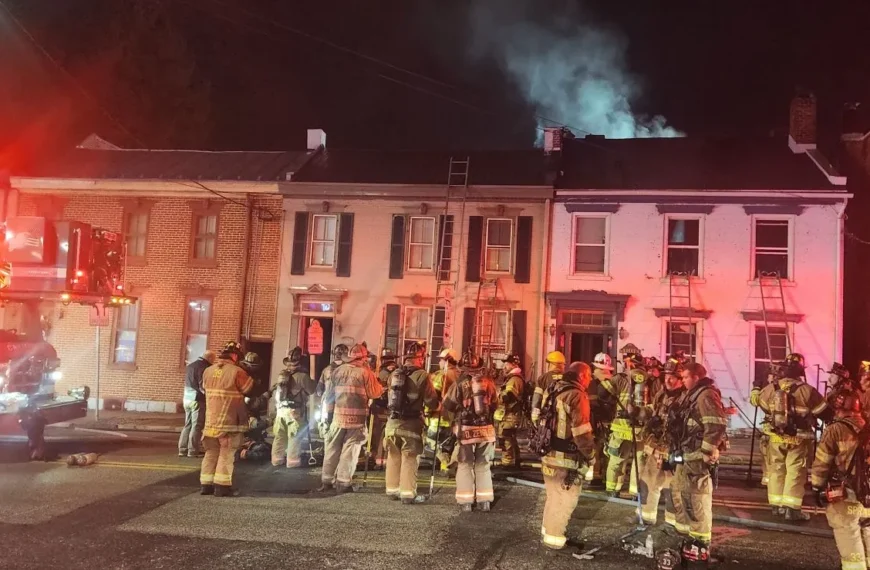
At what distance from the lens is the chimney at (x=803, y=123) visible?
655 inches

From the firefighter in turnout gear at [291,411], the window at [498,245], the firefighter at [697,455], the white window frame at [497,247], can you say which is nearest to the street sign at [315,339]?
the firefighter in turnout gear at [291,411]

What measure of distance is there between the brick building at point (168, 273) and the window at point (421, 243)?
388cm

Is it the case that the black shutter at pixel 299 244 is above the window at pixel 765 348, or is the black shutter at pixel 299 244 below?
above

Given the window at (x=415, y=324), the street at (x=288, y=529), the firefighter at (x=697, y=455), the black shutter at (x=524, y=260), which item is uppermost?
the black shutter at (x=524, y=260)

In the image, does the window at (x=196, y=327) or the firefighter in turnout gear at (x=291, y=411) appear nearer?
the firefighter in turnout gear at (x=291, y=411)

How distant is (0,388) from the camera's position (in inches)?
348

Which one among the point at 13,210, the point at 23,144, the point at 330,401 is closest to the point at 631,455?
the point at 330,401

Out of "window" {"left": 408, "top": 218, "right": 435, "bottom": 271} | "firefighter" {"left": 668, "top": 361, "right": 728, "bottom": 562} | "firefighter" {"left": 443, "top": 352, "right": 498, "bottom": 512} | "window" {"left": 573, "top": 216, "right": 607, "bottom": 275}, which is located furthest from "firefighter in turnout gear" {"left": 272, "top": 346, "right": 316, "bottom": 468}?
"window" {"left": 573, "top": 216, "right": 607, "bottom": 275}

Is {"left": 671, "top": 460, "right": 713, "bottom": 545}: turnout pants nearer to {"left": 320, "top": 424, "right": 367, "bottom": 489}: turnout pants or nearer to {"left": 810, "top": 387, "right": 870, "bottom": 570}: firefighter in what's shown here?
{"left": 810, "top": 387, "right": 870, "bottom": 570}: firefighter

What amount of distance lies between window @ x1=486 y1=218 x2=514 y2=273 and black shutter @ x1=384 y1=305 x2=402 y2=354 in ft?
9.08

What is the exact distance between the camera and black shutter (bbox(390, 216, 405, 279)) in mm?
16797

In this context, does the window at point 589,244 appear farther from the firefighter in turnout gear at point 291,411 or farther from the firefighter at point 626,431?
the firefighter in turnout gear at point 291,411

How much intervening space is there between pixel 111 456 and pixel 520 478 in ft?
22.3

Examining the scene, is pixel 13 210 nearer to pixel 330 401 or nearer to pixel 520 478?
pixel 330 401
